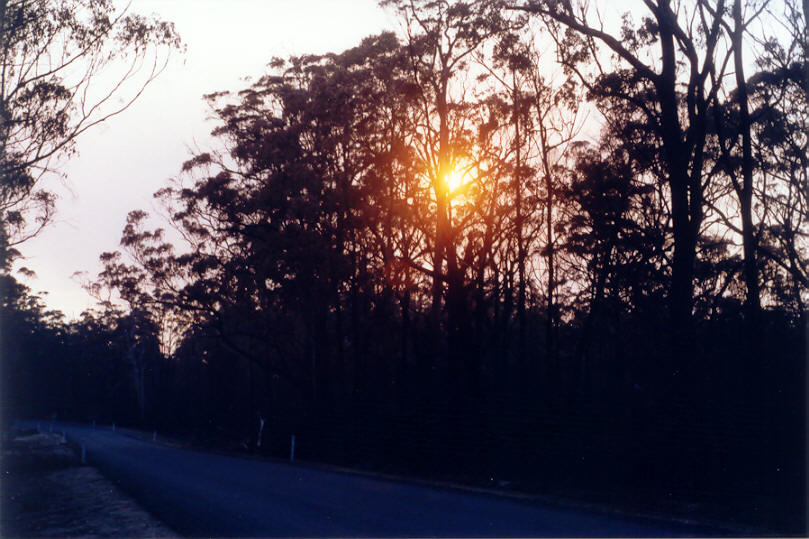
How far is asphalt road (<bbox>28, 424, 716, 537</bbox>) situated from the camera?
1070 centimetres

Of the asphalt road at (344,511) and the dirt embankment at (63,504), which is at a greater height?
the asphalt road at (344,511)

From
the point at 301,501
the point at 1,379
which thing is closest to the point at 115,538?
the point at 301,501

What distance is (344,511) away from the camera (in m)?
12.7

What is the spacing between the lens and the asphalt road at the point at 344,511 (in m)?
10.7

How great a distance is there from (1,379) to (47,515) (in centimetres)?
3872

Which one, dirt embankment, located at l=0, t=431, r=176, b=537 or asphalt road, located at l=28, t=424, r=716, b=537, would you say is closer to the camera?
asphalt road, located at l=28, t=424, r=716, b=537

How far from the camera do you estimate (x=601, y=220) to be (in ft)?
85.4

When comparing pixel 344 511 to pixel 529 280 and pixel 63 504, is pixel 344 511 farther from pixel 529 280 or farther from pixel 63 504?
pixel 529 280

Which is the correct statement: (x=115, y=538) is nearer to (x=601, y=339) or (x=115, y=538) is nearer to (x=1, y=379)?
(x=601, y=339)

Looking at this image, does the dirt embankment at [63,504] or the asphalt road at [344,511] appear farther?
the dirt embankment at [63,504]

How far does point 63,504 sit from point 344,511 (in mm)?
7409

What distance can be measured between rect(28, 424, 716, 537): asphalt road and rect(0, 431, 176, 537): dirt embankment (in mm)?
474

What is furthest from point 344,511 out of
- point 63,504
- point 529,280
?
point 529,280

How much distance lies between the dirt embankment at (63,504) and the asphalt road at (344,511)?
474mm
